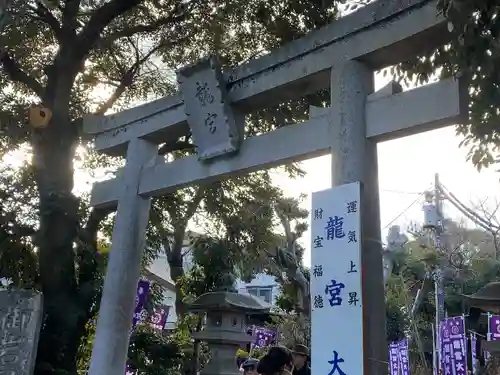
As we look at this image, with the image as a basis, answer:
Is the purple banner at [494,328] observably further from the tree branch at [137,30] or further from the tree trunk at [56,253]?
the tree branch at [137,30]

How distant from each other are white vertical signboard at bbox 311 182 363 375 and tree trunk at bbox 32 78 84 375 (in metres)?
3.35

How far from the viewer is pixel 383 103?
143 inches

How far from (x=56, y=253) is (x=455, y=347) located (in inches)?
393

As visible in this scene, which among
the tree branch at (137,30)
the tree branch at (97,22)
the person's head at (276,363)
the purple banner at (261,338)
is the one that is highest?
the tree branch at (137,30)

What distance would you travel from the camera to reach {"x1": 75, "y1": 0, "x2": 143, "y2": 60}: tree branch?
20.5ft

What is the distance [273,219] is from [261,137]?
4.79 metres

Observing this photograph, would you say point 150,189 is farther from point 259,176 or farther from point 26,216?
point 259,176

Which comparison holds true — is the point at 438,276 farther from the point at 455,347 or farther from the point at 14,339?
the point at 14,339

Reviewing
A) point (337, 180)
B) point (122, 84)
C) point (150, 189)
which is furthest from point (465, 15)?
point (122, 84)

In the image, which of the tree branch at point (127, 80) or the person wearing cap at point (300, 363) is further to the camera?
the tree branch at point (127, 80)

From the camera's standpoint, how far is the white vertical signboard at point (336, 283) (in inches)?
125

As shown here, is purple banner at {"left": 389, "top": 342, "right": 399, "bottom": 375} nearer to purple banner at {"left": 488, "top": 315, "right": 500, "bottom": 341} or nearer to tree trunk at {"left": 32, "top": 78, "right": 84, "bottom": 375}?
purple banner at {"left": 488, "top": 315, "right": 500, "bottom": 341}

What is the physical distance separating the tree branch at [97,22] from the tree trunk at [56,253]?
2.88ft

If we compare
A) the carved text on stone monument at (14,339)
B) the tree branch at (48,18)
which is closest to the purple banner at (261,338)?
the carved text on stone monument at (14,339)
